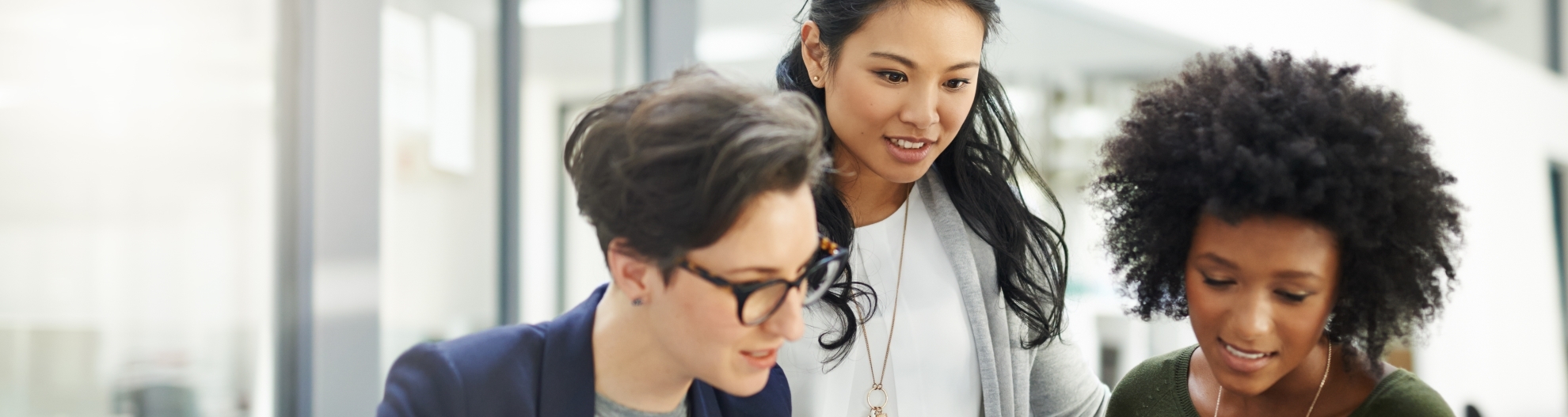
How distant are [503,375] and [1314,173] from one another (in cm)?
105

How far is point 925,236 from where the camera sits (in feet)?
6.71

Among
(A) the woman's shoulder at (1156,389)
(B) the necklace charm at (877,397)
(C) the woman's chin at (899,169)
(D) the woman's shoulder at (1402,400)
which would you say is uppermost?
(C) the woman's chin at (899,169)

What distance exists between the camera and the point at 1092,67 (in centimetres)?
828

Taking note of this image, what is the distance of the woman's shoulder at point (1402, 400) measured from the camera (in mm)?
1522

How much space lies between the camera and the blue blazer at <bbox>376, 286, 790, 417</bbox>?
1.39 metres

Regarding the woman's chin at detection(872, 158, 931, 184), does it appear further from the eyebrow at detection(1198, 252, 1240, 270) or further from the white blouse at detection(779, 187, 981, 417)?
the eyebrow at detection(1198, 252, 1240, 270)

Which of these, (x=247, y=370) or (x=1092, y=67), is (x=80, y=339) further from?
(x=1092, y=67)

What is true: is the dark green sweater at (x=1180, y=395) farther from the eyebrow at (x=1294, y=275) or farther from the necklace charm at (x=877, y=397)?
the necklace charm at (x=877, y=397)

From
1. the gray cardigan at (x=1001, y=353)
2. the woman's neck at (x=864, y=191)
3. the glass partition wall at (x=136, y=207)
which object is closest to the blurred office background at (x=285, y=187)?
the glass partition wall at (x=136, y=207)

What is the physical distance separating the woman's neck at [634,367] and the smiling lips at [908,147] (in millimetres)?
533

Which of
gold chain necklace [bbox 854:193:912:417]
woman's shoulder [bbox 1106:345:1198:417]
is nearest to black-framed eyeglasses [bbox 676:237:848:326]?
gold chain necklace [bbox 854:193:912:417]

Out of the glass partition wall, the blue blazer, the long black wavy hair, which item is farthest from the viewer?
the glass partition wall

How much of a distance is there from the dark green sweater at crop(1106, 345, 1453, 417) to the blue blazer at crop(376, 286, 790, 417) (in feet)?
2.36

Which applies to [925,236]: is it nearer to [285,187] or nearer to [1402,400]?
[1402,400]
